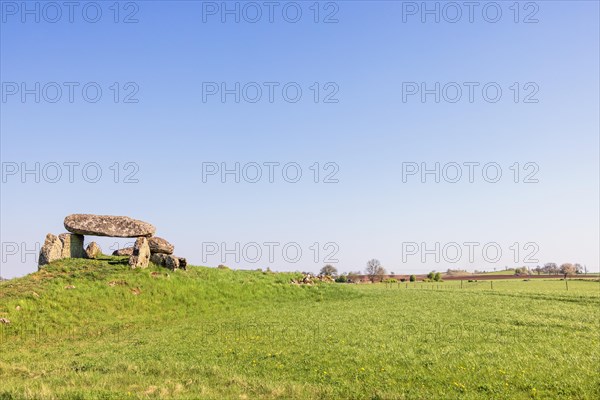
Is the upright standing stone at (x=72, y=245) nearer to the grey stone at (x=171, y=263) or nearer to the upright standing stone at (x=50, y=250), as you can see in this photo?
the upright standing stone at (x=50, y=250)

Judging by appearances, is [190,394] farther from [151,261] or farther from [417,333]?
[151,261]

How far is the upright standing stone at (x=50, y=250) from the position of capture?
146 ft

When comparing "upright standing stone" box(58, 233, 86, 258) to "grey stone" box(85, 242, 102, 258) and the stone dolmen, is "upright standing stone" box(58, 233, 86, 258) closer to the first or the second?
the stone dolmen

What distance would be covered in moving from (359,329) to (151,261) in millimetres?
28617

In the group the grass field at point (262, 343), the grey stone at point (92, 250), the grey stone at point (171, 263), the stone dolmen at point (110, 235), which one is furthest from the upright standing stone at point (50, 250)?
the grey stone at point (171, 263)

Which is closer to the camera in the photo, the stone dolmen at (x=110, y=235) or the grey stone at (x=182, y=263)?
the stone dolmen at (x=110, y=235)

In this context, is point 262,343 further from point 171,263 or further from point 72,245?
point 72,245

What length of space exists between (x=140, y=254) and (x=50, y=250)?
9037mm

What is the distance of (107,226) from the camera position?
49.8m

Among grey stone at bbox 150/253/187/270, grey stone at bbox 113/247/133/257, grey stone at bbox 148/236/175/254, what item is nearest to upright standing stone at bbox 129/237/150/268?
grey stone at bbox 150/253/187/270

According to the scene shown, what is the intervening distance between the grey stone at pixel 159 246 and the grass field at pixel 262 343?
4036 mm

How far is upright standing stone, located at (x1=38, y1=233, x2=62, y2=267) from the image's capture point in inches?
1753

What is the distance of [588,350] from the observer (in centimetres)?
2470

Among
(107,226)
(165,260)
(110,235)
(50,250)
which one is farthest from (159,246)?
(50,250)
